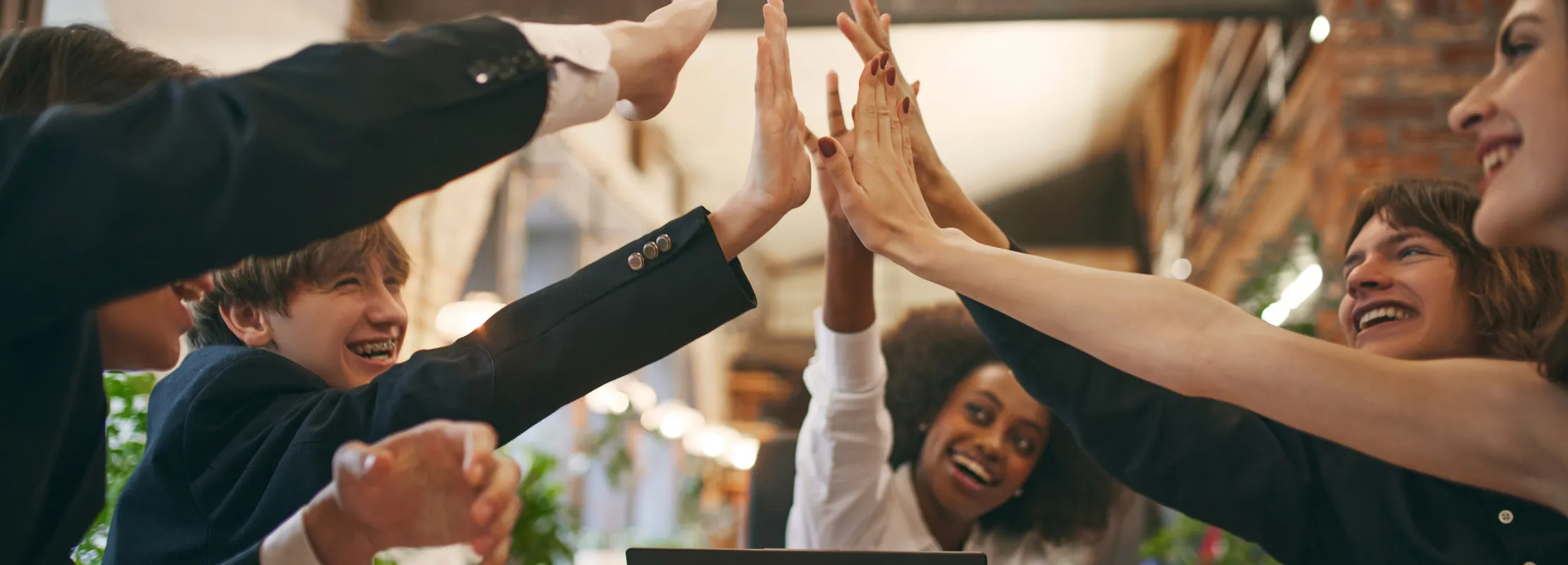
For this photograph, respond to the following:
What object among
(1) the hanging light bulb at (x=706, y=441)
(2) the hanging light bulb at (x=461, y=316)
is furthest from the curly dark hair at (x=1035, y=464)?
(1) the hanging light bulb at (x=706, y=441)

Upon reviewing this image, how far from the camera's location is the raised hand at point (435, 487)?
0.81m

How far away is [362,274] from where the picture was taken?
1.44 metres

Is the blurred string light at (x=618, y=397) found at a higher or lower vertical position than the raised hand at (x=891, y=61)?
lower

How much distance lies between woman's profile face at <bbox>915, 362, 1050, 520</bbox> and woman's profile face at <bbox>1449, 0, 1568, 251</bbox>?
1093 mm

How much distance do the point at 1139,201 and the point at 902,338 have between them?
7314 mm

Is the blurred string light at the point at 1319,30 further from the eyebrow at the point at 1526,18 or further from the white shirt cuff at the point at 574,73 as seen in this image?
the white shirt cuff at the point at 574,73

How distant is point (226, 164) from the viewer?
0.78 meters

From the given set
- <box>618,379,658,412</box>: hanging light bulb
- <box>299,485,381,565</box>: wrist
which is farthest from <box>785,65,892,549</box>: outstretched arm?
<box>618,379,658,412</box>: hanging light bulb

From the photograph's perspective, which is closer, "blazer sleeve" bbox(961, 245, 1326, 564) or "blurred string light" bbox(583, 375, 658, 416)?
"blazer sleeve" bbox(961, 245, 1326, 564)

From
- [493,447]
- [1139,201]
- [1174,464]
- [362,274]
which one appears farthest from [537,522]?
[1139,201]

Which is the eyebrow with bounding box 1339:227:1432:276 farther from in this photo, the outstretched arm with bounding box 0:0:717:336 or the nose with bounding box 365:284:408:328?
the nose with bounding box 365:284:408:328

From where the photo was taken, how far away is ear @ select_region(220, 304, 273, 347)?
4.63 ft

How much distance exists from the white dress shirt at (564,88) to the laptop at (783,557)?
0.31 meters

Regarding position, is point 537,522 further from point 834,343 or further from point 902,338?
point 834,343
